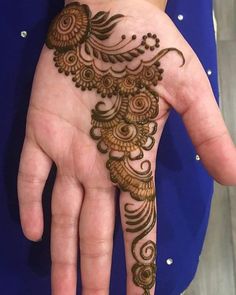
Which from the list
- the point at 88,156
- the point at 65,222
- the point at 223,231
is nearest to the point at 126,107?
the point at 88,156

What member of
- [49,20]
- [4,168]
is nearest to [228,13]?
[49,20]

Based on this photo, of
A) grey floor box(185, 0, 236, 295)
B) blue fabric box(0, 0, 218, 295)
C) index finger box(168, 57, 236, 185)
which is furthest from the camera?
grey floor box(185, 0, 236, 295)

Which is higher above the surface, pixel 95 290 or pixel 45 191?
pixel 45 191

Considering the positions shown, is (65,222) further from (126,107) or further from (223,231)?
(223,231)

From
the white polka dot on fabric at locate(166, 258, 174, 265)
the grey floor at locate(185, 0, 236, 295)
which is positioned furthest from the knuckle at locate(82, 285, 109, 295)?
the grey floor at locate(185, 0, 236, 295)

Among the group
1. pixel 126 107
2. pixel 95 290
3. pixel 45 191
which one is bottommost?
pixel 95 290

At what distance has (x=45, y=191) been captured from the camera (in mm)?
810

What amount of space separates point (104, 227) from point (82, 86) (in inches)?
8.4

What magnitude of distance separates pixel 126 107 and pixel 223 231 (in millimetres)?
754

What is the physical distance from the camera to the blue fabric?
816 mm

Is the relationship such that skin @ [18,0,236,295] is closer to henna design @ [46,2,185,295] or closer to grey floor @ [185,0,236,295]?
henna design @ [46,2,185,295]

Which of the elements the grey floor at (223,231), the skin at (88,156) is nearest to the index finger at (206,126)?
the skin at (88,156)

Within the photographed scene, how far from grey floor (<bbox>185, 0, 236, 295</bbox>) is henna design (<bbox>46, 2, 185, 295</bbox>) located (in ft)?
2.12

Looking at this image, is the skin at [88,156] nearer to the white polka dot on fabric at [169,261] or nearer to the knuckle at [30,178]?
the knuckle at [30,178]
